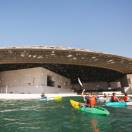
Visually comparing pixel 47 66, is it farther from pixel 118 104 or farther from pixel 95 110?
pixel 95 110

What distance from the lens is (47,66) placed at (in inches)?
3561

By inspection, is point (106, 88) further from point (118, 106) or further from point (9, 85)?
point (118, 106)

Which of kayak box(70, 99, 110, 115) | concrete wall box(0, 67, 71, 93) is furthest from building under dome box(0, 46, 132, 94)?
kayak box(70, 99, 110, 115)

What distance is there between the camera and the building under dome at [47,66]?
7306cm

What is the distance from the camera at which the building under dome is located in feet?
240

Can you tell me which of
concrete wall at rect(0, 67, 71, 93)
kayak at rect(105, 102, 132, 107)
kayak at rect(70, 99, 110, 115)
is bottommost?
kayak at rect(70, 99, 110, 115)

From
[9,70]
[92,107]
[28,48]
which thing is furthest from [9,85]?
[92,107]

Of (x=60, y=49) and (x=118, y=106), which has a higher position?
(x=60, y=49)

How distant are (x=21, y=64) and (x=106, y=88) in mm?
56586

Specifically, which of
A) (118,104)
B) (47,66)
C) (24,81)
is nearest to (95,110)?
(118,104)

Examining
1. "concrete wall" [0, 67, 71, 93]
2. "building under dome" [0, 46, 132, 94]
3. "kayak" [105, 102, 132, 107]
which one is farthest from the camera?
"concrete wall" [0, 67, 71, 93]

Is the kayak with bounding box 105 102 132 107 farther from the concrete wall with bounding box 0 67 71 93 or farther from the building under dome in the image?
the concrete wall with bounding box 0 67 71 93

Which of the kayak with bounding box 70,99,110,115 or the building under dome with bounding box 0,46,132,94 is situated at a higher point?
the building under dome with bounding box 0,46,132,94

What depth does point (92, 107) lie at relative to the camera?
24.8 metres
